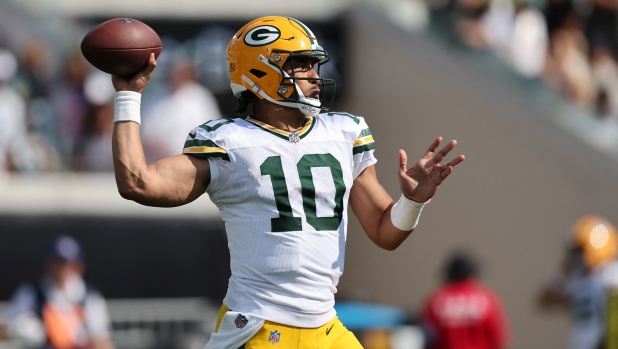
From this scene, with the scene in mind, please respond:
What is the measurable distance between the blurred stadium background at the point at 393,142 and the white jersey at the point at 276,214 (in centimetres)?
517

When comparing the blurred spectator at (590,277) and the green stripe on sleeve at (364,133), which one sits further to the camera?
the blurred spectator at (590,277)

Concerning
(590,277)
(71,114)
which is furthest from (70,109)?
(590,277)

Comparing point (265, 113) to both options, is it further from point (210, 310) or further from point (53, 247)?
point (210, 310)

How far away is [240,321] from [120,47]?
1.12 meters

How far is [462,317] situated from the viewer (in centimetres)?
833

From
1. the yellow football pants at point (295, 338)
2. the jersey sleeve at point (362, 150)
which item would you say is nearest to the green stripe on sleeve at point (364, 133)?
the jersey sleeve at point (362, 150)

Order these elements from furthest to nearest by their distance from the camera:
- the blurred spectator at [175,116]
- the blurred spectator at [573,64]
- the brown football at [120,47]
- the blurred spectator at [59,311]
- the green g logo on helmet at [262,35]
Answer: the blurred spectator at [573,64] < the blurred spectator at [175,116] < the blurred spectator at [59,311] < the green g logo on helmet at [262,35] < the brown football at [120,47]

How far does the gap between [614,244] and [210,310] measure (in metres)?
3.96

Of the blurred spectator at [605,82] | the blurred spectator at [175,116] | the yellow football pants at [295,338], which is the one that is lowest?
the blurred spectator at [175,116]

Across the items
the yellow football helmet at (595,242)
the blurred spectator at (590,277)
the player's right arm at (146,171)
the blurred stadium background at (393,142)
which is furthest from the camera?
the blurred stadium background at (393,142)

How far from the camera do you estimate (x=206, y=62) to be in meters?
12.0

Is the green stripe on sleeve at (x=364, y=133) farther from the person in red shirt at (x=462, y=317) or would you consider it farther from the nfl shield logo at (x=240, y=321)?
the person in red shirt at (x=462, y=317)

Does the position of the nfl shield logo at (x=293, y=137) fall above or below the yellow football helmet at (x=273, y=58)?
below

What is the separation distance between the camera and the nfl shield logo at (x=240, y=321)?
391cm
